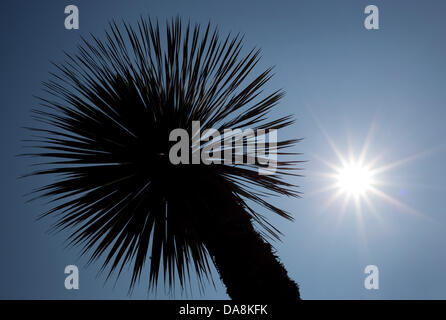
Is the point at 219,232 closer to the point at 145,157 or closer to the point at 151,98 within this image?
the point at 145,157

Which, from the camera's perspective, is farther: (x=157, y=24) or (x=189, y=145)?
(x=157, y=24)

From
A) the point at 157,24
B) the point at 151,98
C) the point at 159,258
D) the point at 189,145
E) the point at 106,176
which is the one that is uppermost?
the point at 157,24

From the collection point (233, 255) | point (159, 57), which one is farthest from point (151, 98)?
point (233, 255)

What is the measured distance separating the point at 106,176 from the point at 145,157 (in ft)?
1.37

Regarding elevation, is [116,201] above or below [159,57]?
below

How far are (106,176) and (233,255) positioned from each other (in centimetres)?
160

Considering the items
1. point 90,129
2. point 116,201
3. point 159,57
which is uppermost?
point 159,57
